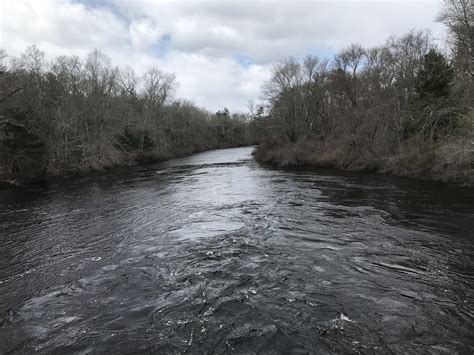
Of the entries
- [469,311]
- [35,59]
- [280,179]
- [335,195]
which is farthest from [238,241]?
[35,59]

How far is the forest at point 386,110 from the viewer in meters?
22.3

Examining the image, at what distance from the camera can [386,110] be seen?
3166 cm

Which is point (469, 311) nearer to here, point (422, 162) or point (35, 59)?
point (422, 162)

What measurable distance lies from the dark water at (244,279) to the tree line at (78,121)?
15.1m

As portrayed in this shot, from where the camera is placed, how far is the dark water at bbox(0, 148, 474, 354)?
632 centimetres

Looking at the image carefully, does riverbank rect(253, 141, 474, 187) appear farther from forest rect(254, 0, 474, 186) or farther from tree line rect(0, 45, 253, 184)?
tree line rect(0, 45, 253, 184)

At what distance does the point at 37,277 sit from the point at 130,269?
8.48 feet

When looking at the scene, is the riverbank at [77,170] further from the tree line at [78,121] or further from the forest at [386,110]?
the forest at [386,110]

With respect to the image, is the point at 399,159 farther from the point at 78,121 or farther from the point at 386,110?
the point at 78,121

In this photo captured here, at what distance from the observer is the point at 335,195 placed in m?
20.5

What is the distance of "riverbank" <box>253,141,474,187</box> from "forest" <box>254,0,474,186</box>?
0.08 metres

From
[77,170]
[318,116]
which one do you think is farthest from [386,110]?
[77,170]

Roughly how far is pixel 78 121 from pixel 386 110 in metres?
39.3

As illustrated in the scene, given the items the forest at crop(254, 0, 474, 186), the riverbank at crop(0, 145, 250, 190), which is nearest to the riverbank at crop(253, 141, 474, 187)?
the forest at crop(254, 0, 474, 186)
